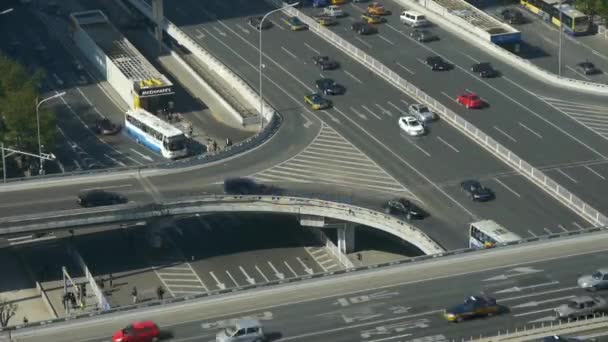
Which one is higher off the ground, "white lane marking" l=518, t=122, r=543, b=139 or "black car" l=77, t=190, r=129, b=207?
"black car" l=77, t=190, r=129, b=207

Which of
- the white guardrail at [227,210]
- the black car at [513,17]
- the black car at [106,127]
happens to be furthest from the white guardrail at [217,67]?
the black car at [513,17]

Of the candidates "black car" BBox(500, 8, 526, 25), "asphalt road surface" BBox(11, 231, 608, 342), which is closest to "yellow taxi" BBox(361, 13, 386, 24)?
"black car" BBox(500, 8, 526, 25)

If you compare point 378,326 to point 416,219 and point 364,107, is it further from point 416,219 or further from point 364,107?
point 364,107

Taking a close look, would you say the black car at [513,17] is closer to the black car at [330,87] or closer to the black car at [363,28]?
the black car at [363,28]

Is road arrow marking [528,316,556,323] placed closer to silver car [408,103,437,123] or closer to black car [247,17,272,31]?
silver car [408,103,437,123]

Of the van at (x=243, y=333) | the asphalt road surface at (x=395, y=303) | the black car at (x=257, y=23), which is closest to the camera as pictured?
the van at (x=243, y=333)

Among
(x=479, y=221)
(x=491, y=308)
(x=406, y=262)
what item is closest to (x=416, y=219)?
(x=479, y=221)
